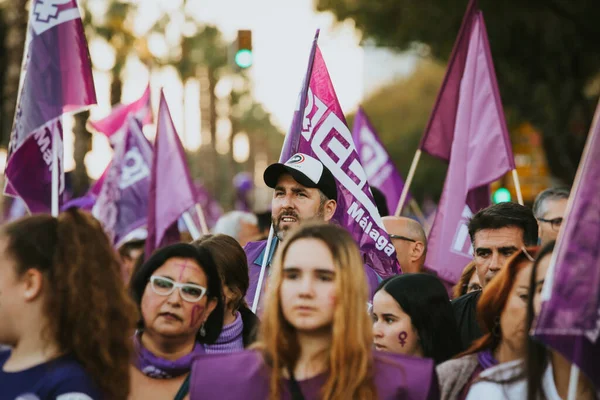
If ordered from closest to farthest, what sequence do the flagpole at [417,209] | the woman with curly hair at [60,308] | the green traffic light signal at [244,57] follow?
the woman with curly hair at [60,308] < the green traffic light signal at [244,57] < the flagpole at [417,209]

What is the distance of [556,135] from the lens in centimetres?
3003

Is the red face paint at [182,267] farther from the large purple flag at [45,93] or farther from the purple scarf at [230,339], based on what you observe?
the large purple flag at [45,93]

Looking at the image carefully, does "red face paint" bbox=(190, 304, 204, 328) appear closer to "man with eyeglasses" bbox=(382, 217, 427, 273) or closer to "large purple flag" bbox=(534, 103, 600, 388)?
"large purple flag" bbox=(534, 103, 600, 388)

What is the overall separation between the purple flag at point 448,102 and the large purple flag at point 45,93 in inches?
117

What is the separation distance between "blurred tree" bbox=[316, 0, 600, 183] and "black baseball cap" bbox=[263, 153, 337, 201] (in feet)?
65.5

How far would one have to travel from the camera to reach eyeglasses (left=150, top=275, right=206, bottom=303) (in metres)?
4.85

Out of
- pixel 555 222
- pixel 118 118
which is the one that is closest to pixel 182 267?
pixel 555 222

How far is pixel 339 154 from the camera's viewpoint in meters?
7.12

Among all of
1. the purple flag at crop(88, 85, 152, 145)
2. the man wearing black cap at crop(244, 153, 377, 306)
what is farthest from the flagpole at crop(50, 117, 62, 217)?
the purple flag at crop(88, 85, 152, 145)

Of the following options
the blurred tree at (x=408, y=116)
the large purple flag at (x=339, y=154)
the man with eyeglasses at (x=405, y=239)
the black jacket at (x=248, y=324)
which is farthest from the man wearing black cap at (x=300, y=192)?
the blurred tree at (x=408, y=116)

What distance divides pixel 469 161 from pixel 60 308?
545 cm

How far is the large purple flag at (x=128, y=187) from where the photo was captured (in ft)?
37.6

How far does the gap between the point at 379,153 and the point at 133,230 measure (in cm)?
301

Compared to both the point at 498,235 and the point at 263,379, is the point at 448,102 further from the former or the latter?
the point at 263,379
